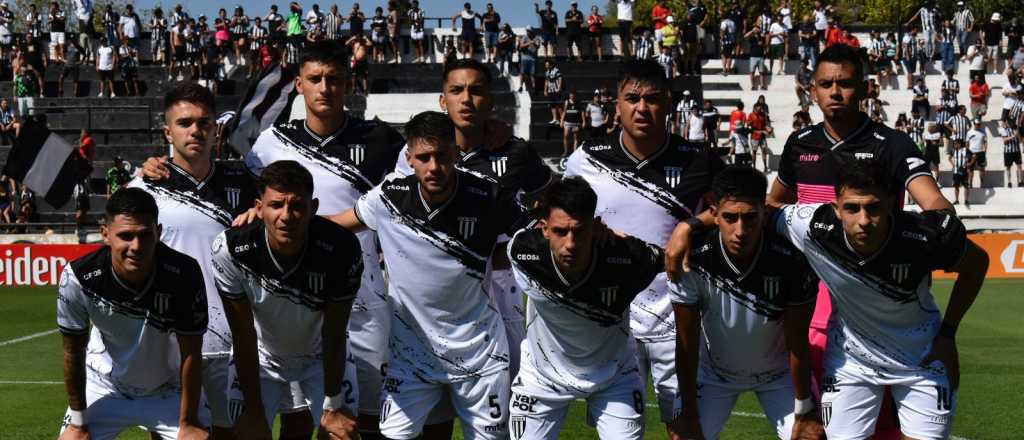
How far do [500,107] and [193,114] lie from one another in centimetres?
2923

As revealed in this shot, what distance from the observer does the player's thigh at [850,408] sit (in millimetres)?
7098

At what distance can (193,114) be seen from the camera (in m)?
7.69

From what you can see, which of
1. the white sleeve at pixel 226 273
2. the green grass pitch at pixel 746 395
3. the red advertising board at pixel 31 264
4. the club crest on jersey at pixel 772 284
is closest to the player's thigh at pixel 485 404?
the white sleeve at pixel 226 273

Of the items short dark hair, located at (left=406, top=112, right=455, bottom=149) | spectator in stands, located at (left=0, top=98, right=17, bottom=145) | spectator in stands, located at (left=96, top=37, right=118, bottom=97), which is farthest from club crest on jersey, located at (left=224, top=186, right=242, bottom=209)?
spectator in stands, located at (left=96, top=37, right=118, bottom=97)

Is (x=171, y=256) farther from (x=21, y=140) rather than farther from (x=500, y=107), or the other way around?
(x=500, y=107)

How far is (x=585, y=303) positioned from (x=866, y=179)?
169 cm

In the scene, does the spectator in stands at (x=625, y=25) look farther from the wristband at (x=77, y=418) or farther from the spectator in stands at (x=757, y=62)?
the wristband at (x=77, y=418)

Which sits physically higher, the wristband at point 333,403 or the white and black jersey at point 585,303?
the white and black jersey at point 585,303

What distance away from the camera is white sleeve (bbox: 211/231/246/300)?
7215 millimetres

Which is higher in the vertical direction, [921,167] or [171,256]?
[921,167]

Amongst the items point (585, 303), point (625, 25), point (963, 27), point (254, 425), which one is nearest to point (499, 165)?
point (585, 303)

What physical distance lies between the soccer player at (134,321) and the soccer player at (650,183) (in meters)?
2.49

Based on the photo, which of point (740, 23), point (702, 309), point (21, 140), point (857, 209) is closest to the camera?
point (857, 209)

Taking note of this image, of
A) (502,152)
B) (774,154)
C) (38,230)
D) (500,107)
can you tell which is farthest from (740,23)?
(502,152)
